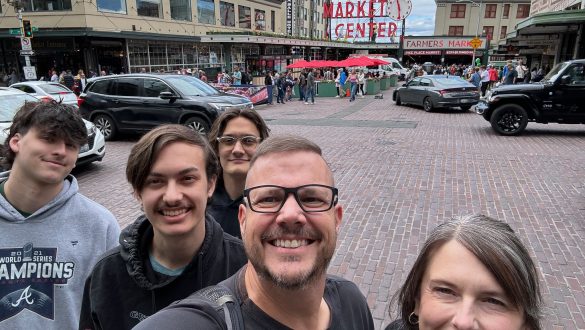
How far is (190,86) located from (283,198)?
1104 centimetres

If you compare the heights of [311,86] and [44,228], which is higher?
[44,228]

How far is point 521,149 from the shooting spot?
1016 cm

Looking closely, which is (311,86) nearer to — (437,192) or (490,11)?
(437,192)

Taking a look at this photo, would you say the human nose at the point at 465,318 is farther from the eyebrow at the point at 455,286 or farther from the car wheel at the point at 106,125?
the car wheel at the point at 106,125

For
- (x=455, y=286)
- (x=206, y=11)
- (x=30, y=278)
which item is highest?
(x=206, y=11)

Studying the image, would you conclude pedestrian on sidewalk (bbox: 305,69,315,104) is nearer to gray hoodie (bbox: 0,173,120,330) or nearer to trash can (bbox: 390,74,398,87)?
trash can (bbox: 390,74,398,87)

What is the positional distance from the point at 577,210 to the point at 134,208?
6951mm

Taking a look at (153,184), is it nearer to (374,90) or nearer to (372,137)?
(372,137)

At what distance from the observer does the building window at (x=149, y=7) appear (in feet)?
91.7

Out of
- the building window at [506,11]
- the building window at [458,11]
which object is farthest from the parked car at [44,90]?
the building window at [506,11]

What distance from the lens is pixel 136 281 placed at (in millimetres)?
1689

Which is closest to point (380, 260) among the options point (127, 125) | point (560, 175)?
point (560, 175)

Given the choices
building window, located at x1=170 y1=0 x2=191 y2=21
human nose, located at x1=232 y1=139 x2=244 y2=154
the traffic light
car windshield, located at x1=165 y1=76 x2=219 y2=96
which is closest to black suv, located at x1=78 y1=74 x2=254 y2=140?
car windshield, located at x1=165 y1=76 x2=219 y2=96

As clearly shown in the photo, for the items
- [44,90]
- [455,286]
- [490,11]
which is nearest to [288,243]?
[455,286]
